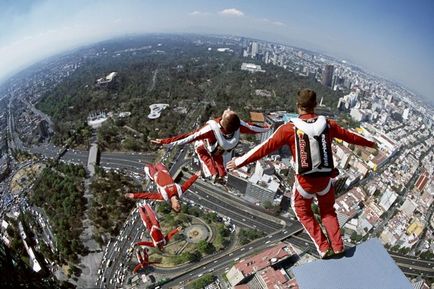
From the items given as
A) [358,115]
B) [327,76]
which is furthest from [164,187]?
[327,76]

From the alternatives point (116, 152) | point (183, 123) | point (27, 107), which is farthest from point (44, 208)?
point (27, 107)

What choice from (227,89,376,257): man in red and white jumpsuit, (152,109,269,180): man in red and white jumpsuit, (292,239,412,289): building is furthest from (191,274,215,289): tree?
(227,89,376,257): man in red and white jumpsuit

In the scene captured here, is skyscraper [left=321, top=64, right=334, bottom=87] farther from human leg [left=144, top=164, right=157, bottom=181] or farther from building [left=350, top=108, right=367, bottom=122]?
human leg [left=144, top=164, right=157, bottom=181]

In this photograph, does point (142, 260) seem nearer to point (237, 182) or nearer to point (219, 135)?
point (237, 182)

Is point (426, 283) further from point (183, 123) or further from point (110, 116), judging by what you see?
point (110, 116)

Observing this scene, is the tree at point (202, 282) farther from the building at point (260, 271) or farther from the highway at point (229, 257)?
the building at point (260, 271)

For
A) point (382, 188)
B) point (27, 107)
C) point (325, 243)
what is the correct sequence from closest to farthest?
point (325, 243), point (382, 188), point (27, 107)
